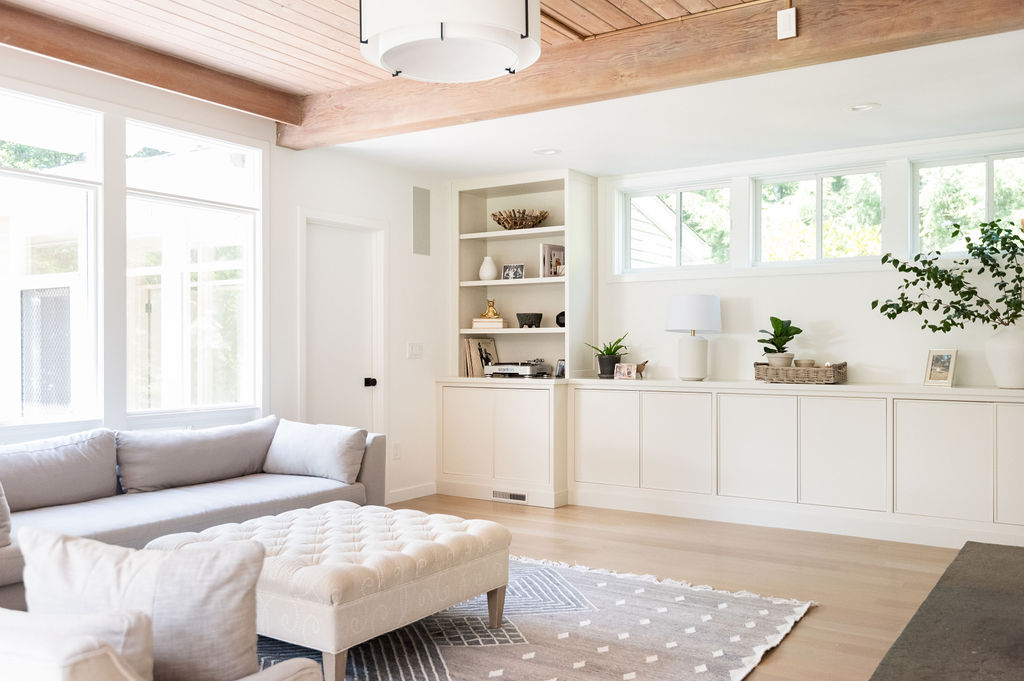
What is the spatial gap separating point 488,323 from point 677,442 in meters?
1.75

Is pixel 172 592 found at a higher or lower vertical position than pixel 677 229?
lower

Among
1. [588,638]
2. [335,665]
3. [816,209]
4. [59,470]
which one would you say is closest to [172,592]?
[335,665]

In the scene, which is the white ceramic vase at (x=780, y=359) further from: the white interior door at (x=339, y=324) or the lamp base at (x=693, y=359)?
the white interior door at (x=339, y=324)

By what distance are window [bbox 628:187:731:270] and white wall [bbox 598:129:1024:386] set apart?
13cm

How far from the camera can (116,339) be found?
418cm

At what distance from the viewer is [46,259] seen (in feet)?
12.9

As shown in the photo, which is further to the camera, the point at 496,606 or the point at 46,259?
the point at 46,259

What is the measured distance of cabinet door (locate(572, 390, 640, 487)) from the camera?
5.73 meters

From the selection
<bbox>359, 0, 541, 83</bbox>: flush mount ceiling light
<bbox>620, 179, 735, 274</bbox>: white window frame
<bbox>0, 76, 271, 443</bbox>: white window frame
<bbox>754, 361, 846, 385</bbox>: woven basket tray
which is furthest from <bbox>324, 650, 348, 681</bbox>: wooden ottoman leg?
<bbox>620, 179, 735, 274</bbox>: white window frame

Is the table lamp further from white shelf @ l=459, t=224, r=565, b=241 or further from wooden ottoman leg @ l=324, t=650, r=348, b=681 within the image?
wooden ottoman leg @ l=324, t=650, r=348, b=681

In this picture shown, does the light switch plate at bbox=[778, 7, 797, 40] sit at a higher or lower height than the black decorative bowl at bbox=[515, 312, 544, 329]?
higher

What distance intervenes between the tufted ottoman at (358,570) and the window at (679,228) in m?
3.36

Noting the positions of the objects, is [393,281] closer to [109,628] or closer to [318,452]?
[318,452]

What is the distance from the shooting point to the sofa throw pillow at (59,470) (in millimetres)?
3420
